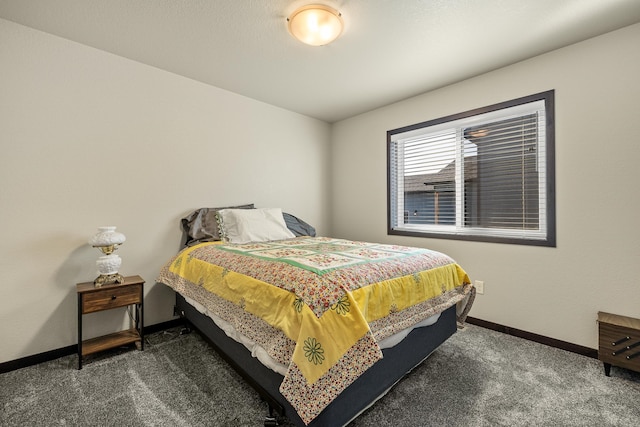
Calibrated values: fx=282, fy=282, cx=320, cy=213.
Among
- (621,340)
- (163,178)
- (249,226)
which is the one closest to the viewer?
(621,340)

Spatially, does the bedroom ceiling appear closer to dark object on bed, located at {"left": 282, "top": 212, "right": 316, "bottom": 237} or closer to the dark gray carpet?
dark object on bed, located at {"left": 282, "top": 212, "right": 316, "bottom": 237}

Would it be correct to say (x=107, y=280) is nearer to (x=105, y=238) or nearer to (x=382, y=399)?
(x=105, y=238)

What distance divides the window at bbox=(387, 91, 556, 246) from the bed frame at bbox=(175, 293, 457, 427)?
112 centimetres

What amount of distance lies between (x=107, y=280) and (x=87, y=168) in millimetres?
920

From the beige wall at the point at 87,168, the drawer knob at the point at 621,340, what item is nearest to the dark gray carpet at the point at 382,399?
the drawer knob at the point at 621,340

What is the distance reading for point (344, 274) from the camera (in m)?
1.44

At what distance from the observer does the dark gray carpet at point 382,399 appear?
148 cm

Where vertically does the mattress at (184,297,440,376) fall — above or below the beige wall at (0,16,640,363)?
below

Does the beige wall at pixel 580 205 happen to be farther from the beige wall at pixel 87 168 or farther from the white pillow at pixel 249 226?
the beige wall at pixel 87 168

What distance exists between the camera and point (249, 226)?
2.78 m

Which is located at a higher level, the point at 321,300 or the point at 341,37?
the point at 341,37

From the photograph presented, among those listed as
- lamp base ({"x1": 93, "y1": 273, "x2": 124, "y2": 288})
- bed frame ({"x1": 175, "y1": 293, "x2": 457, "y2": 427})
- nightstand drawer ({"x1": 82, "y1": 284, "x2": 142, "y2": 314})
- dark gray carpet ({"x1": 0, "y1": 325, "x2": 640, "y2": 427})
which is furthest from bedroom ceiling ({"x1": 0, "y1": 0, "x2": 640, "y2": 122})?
dark gray carpet ({"x1": 0, "y1": 325, "x2": 640, "y2": 427})

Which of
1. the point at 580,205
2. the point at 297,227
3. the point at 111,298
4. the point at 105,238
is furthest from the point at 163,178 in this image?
the point at 580,205

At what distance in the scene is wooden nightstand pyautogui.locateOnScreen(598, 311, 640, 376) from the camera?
181 centimetres
